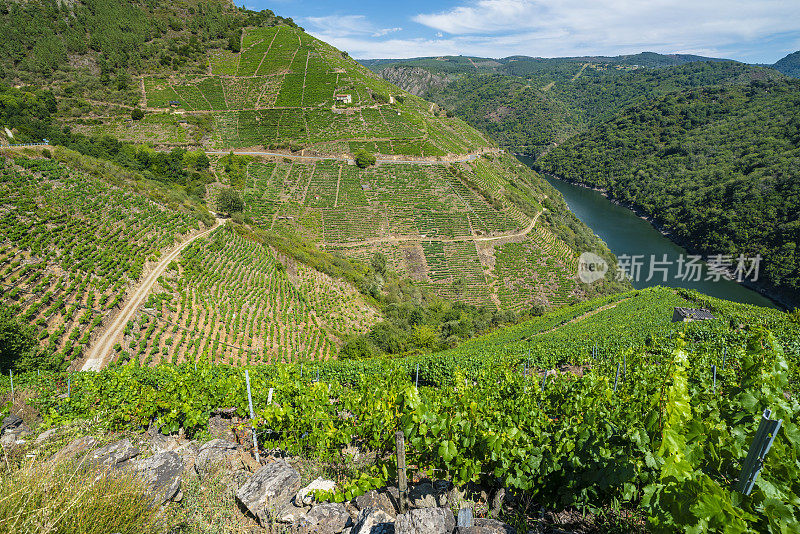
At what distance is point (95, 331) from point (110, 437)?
1497 cm

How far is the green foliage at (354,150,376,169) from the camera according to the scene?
184 ft

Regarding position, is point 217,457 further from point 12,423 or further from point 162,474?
point 12,423

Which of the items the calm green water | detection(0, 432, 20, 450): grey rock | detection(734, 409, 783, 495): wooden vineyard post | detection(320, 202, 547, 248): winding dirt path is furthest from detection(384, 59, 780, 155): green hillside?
detection(0, 432, 20, 450): grey rock

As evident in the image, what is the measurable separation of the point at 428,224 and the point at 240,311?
31.6 metres

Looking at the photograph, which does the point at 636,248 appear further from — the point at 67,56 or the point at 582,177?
the point at 67,56

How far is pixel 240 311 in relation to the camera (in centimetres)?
2408

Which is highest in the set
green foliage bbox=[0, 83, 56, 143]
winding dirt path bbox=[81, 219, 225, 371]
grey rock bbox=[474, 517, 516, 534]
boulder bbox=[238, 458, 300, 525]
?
green foliage bbox=[0, 83, 56, 143]

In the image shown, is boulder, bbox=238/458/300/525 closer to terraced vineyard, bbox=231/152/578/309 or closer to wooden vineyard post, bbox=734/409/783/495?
wooden vineyard post, bbox=734/409/783/495

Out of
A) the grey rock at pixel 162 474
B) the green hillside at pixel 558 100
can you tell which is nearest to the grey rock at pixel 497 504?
the grey rock at pixel 162 474

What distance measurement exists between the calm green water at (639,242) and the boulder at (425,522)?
6682cm

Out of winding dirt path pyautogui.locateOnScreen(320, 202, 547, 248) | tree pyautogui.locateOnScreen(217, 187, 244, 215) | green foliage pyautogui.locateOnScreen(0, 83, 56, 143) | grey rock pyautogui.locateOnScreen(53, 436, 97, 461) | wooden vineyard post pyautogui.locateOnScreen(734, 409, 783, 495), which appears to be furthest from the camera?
winding dirt path pyautogui.locateOnScreen(320, 202, 547, 248)

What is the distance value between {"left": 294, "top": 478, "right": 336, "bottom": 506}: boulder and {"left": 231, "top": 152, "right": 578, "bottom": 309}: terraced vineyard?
37.3 meters

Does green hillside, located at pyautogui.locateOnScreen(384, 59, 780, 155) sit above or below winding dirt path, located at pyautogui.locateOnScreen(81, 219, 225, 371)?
above

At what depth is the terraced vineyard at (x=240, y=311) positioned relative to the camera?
781 inches
